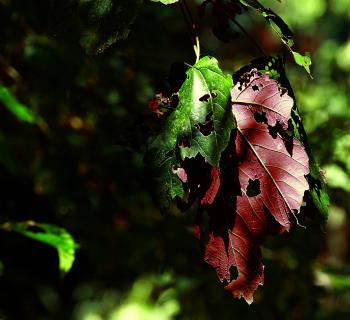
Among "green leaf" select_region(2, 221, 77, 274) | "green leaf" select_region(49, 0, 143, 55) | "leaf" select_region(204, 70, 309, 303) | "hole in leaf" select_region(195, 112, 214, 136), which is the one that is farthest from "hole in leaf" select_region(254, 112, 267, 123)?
"green leaf" select_region(2, 221, 77, 274)

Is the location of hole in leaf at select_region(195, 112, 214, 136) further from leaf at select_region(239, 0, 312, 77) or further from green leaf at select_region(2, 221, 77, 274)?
green leaf at select_region(2, 221, 77, 274)

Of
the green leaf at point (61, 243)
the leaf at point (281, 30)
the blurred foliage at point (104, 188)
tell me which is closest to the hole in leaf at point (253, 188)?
the leaf at point (281, 30)

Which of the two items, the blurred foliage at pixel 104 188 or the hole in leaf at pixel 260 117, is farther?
the blurred foliage at pixel 104 188

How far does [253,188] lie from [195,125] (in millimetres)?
156

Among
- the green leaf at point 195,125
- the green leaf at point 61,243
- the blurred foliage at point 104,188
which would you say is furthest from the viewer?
the blurred foliage at point 104,188

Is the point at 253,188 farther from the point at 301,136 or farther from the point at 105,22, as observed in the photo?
the point at 105,22

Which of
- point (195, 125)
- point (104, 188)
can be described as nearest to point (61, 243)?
point (195, 125)

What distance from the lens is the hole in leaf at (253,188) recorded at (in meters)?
0.99

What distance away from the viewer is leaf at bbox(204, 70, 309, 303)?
98 cm

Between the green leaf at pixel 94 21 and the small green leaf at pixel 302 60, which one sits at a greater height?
the small green leaf at pixel 302 60

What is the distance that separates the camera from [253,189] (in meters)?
1.00

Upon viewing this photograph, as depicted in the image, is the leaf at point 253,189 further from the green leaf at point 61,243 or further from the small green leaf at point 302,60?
the green leaf at point 61,243

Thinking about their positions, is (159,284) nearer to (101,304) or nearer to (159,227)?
(159,227)

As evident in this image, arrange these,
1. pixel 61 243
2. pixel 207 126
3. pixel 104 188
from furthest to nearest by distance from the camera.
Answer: pixel 104 188, pixel 61 243, pixel 207 126
